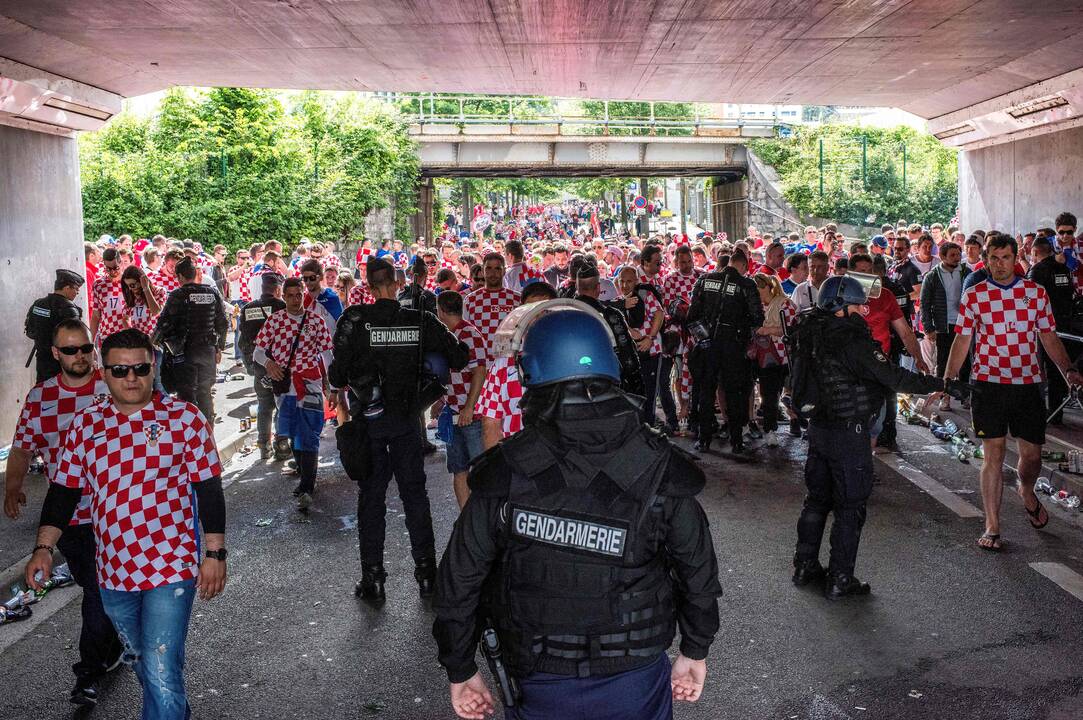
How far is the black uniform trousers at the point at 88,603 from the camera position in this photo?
5152 mm

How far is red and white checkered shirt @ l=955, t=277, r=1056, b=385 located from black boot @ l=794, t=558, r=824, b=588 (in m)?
1.95

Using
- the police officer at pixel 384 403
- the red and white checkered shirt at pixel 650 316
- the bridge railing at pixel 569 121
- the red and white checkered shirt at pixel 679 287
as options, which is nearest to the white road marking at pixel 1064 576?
the police officer at pixel 384 403

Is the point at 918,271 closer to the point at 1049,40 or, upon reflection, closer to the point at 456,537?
the point at 1049,40

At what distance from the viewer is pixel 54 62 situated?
11828 mm

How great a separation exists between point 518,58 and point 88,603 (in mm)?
10311

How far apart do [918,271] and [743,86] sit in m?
4.36

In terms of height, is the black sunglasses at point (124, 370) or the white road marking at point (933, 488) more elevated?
the black sunglasses at point (124, 370)

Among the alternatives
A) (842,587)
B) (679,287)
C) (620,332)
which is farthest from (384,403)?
(679,287)

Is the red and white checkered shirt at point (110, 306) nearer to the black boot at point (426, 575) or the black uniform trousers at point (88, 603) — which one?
the black boot at point (426, 575)

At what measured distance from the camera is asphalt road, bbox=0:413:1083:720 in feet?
16.8

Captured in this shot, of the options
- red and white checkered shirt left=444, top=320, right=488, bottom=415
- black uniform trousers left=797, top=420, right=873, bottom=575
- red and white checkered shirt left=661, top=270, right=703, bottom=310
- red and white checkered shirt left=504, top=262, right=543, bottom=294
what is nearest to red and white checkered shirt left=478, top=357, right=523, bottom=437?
red and white checkered shirt left=444, top=320, right=488, bottom=415

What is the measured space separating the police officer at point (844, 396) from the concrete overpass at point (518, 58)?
535cm

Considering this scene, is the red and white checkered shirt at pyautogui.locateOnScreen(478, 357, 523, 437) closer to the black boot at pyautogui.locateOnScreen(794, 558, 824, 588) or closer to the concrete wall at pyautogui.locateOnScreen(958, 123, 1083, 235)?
the black boot at pyautogui.locateOnScreen(794, 558, 824, 588)

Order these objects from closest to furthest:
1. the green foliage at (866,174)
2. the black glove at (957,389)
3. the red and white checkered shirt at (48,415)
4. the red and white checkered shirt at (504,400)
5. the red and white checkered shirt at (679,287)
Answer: the red and white checkered shirt at (48,415) → the red and white checkered shirt at (504,400) → the black glove at (957,389) → the red and white checkered shirt at (679,287) → the green foliage at (866,174)
